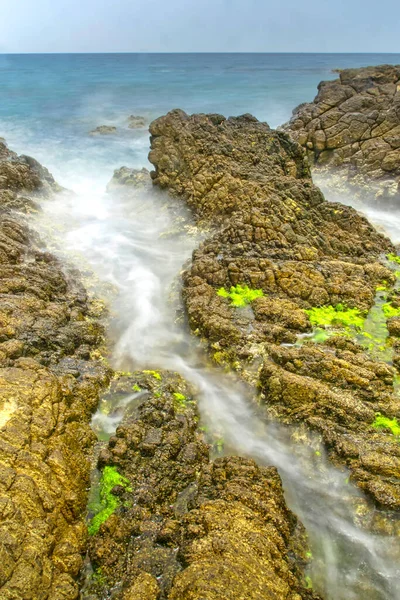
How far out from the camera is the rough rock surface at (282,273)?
8.30m

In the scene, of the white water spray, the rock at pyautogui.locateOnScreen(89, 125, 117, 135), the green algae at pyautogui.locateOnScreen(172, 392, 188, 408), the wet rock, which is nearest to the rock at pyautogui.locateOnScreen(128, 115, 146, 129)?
the rock at pyautogui.locateOnScreen(89, 125, 117, 135)

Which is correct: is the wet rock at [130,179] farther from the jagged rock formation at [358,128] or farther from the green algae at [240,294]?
the green algae at [240,294]

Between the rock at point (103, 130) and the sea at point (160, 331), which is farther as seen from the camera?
the rock at point (103, 130)

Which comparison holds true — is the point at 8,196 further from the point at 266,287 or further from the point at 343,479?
the point at 343,479

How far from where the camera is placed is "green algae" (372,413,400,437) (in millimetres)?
8055

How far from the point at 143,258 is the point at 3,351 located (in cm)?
826

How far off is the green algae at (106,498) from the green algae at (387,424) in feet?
17.4

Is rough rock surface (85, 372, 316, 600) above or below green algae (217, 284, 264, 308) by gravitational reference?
below

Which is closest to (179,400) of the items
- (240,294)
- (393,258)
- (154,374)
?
(154,374)

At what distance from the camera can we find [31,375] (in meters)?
7.61

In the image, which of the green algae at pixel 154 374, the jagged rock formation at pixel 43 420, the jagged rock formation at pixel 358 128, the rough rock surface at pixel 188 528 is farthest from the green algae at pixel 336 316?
the jagged rock formation at pixel 358 128

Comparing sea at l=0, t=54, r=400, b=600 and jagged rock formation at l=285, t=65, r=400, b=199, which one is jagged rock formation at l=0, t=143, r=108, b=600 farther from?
jagged rock formation at l=285, t=65, r=400, b=199

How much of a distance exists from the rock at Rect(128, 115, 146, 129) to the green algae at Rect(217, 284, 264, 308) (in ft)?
114

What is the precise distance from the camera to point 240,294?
12.2 meters
